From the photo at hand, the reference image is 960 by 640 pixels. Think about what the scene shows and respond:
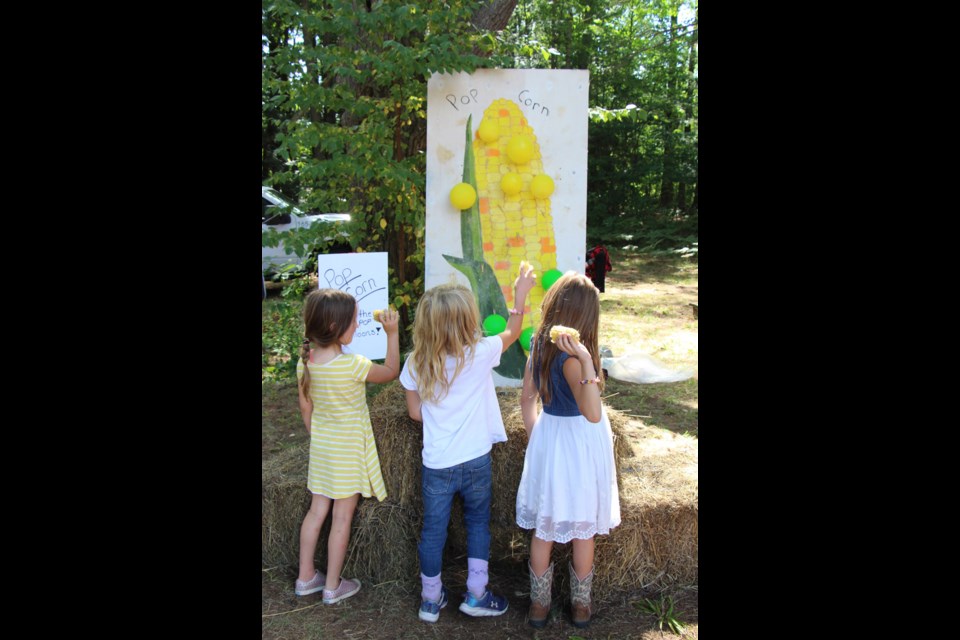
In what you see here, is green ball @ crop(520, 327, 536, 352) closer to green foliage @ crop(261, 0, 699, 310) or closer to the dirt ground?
green foliage @ crop(261, 0, 699, 310)

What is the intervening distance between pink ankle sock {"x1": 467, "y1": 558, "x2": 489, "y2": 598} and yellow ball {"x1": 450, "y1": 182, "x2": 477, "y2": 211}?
1.93 m

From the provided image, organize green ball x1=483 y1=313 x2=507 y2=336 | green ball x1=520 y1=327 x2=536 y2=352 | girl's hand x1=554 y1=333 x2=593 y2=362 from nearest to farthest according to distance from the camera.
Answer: girl's hand x1=554 y1=333 x2=593 y2=362 < green ball x1=483 y1=313 x2=507 y2=336 < green ball x1=520 y1=327 x2=536 y2=352

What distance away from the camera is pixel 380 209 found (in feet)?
15.1

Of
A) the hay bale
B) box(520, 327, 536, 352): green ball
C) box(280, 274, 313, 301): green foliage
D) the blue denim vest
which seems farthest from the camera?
box(280, 274, 313, 301): green foliage

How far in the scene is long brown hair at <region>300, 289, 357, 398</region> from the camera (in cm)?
284

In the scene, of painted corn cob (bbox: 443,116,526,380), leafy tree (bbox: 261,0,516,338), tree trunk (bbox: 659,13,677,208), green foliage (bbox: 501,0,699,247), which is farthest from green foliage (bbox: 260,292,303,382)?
tree trunk (bbox: 659,13,677,208)

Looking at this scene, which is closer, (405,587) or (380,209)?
(405,587)

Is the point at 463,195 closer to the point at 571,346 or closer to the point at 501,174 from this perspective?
the point at 501,174

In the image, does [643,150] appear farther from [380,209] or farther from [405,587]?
[405,587]

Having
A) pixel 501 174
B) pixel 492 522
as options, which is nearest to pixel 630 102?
pixel 501 174

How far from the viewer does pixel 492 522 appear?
3.23 m
